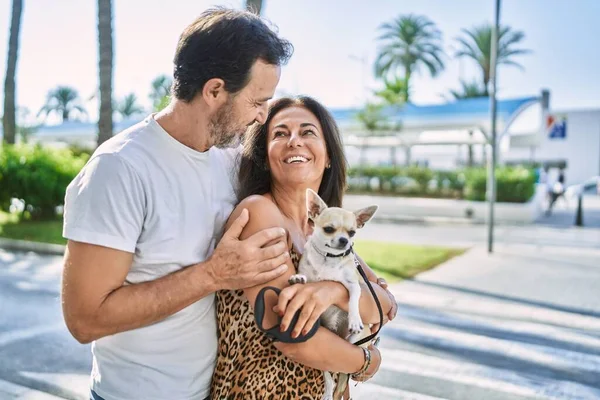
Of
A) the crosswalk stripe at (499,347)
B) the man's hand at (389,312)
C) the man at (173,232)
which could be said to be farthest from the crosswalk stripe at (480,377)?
the man at (173,232)

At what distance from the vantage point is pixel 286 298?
6.45 ft

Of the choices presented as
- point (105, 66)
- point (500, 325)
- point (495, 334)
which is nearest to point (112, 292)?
point (495, 334)

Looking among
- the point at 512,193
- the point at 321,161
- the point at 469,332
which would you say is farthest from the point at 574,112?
the point at 321,161

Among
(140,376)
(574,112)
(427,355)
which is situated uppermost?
(574,112)

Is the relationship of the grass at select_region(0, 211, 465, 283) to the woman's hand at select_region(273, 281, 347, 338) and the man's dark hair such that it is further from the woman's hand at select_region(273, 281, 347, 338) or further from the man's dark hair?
the man's dark hair

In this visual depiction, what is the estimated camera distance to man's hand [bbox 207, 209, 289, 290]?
1.91m

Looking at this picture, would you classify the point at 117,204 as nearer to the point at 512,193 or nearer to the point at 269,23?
the point at 269,23

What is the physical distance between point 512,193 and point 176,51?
23.2m

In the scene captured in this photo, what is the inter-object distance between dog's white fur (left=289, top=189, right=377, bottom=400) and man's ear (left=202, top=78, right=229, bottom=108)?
62 cm

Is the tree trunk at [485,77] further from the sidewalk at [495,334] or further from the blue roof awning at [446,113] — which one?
the sidewalk at [495,334]

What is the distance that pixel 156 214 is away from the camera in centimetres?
191

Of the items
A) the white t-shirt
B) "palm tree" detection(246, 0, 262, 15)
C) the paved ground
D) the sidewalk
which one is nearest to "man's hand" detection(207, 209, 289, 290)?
the white t-shirt

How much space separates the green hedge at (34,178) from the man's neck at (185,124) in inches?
637

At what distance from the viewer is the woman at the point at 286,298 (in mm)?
2047
